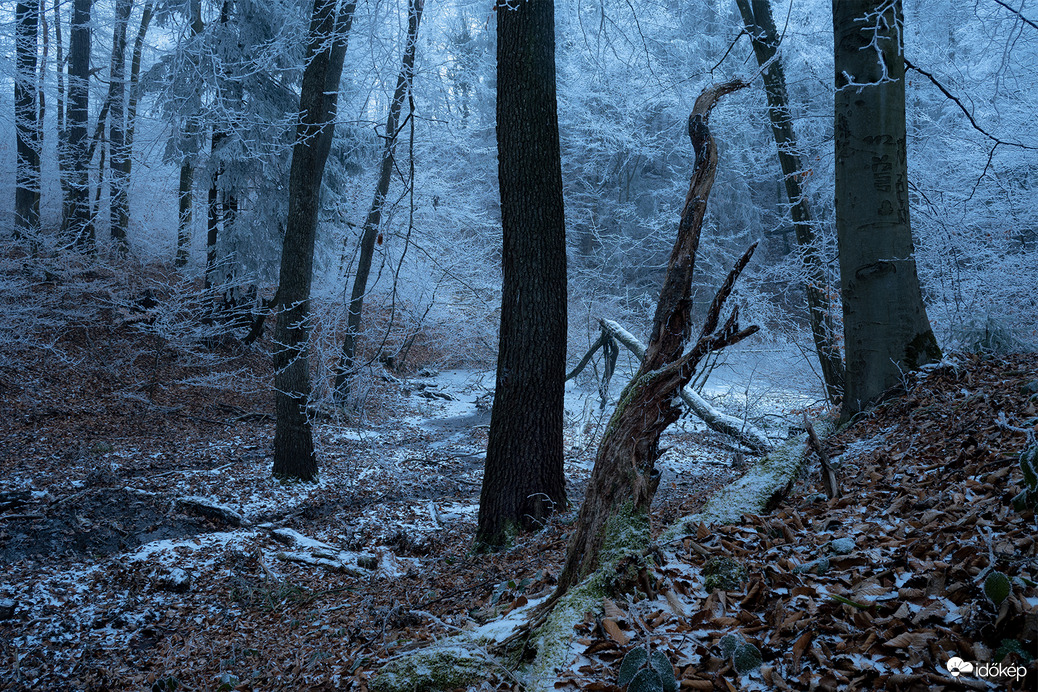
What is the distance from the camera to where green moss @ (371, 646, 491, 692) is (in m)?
2.32

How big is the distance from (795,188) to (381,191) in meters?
6.73

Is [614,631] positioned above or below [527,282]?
below

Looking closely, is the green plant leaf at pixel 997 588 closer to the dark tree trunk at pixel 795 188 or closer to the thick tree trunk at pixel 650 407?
the thick tree trunk at pixel 650 407

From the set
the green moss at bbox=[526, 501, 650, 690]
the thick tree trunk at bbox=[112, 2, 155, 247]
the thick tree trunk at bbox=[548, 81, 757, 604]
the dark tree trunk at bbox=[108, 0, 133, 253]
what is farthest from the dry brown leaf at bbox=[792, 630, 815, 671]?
the dark tree trunk at bbox=[108, 0, 133, 253]

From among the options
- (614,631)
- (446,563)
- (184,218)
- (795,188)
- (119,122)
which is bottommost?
(446,563)

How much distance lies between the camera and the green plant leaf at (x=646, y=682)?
72.1 inches

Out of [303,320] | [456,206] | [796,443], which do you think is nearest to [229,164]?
[456,206]

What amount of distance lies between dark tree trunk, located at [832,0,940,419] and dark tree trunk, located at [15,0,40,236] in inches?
525

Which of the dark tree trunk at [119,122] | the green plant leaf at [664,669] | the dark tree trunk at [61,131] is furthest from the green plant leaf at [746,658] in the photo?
the dark tree trunk at [61,131]

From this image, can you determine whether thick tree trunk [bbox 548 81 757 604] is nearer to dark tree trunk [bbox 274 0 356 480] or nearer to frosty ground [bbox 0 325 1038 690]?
frosty ground [bbox 0 325 1038 690]

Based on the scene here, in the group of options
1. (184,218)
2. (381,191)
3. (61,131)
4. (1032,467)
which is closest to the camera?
(1032,467)

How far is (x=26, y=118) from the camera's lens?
12844 mm

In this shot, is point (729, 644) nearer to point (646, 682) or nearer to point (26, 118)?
point (646, 682)
